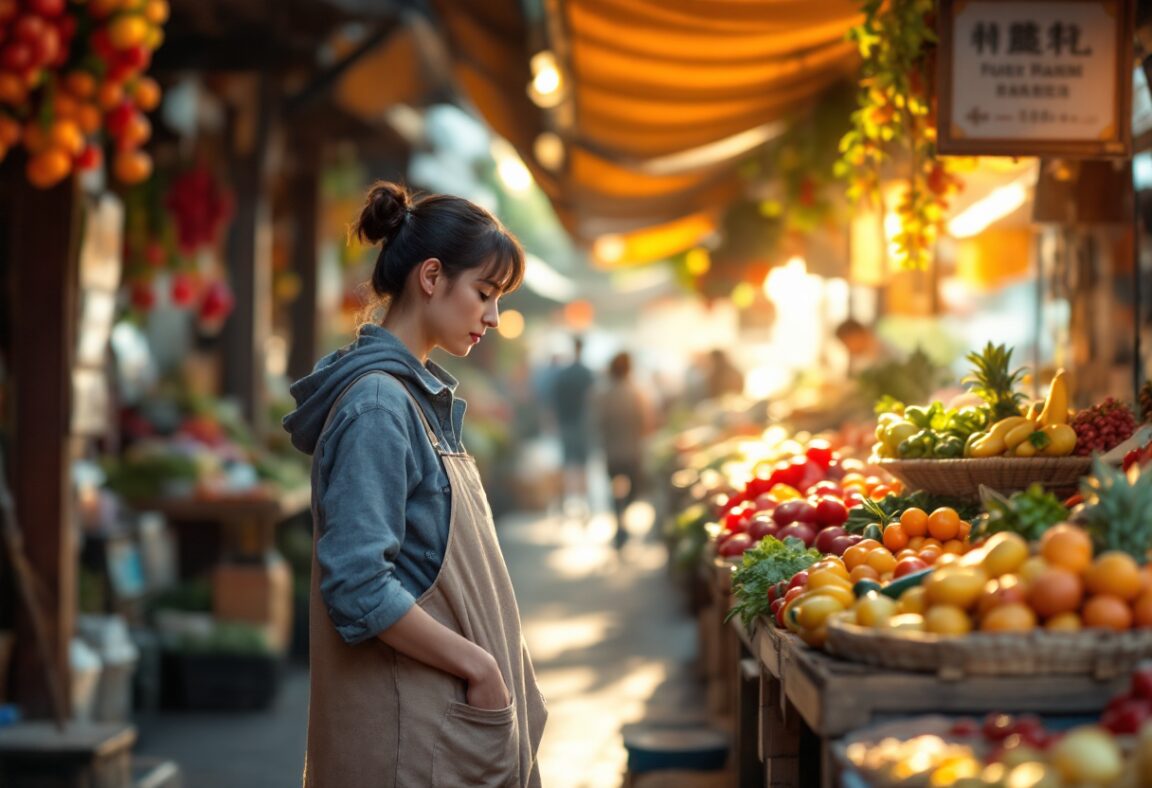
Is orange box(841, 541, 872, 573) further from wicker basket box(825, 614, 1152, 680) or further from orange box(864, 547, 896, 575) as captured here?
wicker basket box(825, 614, 1152, 680)

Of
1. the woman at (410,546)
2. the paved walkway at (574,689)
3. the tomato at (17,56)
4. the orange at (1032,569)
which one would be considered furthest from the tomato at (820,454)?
the tomato at (17,56)

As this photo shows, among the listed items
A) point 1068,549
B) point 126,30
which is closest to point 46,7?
point 126,30

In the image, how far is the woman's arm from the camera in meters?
2.77

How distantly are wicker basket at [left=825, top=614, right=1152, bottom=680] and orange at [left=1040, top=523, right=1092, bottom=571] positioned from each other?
13cm

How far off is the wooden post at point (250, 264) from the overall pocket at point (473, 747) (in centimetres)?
725

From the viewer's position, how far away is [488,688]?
2.87 m

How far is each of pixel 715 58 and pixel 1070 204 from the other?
1.93 metres

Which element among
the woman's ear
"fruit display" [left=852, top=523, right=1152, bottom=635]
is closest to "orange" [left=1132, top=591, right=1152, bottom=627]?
"fruit display" [left=852, top=523, right=1152, bottom=635]

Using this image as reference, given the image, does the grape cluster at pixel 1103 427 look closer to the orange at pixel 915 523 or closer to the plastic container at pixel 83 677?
the orange at pixel 915 523

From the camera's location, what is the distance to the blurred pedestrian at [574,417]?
16328 mm

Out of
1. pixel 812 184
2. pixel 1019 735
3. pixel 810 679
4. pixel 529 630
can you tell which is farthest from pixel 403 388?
pixel 529 630

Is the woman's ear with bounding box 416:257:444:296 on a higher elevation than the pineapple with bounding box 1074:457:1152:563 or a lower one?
higher

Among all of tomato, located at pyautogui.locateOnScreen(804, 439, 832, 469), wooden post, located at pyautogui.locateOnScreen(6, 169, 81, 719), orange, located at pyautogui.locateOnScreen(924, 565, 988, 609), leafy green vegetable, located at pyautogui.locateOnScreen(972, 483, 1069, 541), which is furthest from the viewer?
wooden post, located at pyautogui.locateOnScreen(6, 169, 81, 719)

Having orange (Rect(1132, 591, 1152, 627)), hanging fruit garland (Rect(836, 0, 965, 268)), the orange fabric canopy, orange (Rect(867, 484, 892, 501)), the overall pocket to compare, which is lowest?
the overall pocket
